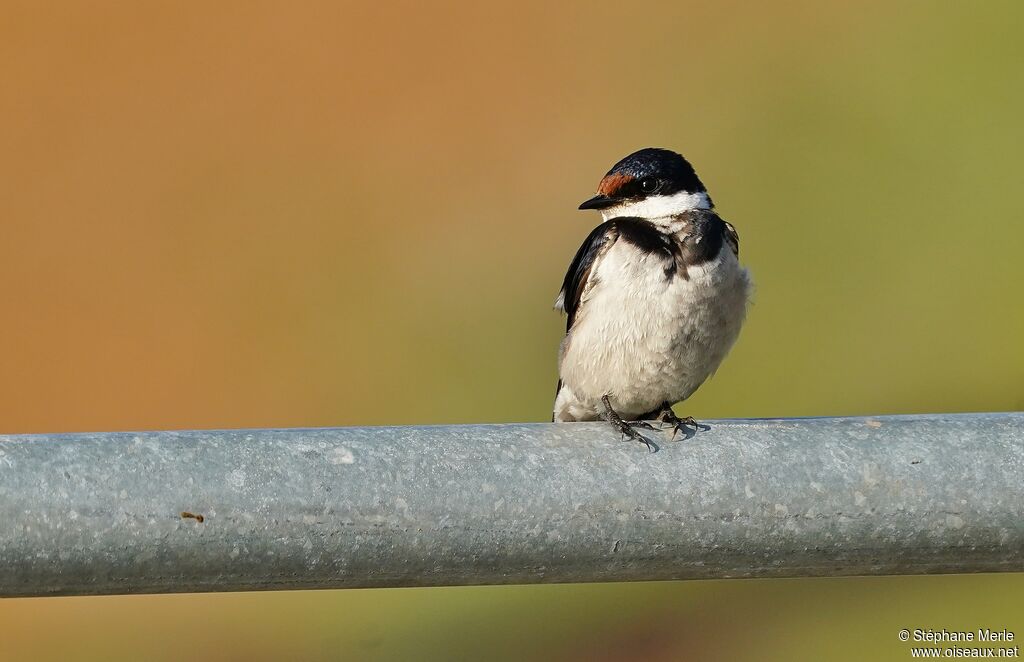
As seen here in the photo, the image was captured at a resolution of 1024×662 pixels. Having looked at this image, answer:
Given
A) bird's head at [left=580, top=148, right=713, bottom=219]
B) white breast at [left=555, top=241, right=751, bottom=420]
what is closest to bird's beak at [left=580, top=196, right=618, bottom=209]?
bird's head at [left=580, top=148, right=713, bottom=219]

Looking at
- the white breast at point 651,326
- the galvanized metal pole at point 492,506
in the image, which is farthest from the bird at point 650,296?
the galvanized metal pole at point 492,506

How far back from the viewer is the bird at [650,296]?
3156 mm

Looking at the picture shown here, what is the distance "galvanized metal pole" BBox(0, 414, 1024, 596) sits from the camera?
133cm

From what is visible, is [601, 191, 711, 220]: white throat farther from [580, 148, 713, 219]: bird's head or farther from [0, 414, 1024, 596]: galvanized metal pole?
[0, 414, 1024, 596]: galvanized metal pole

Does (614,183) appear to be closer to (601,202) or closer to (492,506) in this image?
(601,202)

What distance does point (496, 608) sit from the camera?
443 cm

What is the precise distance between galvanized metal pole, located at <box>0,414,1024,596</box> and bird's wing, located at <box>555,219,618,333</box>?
6.11ft

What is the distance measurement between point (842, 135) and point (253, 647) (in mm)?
4384

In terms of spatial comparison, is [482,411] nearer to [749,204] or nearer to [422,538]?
[749,204]

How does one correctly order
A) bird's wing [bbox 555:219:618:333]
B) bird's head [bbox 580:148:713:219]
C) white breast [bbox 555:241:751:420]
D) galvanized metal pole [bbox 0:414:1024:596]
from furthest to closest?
bird's head [bbox 580:148:713:219]
bird's wing [bbox 555:219:618:333]
white breast [bbox 555:241:751:420]
galvanized metal pole [bbox 0:414:1024:596]

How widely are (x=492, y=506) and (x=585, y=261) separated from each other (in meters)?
2.06

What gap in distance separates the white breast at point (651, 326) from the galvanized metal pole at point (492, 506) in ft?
5.42

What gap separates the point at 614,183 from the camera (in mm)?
3490

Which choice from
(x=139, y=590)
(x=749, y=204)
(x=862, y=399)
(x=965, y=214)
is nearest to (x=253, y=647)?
(x=862, y=399)
